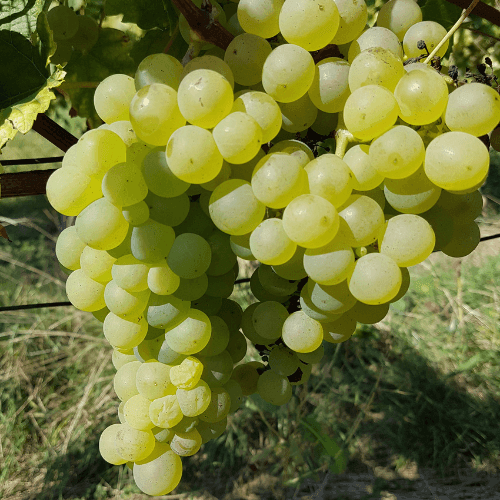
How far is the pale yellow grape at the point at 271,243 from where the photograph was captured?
473mm

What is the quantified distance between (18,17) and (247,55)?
0.39 m

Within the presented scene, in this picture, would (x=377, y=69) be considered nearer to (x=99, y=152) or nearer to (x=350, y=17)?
(x=350, y=17)

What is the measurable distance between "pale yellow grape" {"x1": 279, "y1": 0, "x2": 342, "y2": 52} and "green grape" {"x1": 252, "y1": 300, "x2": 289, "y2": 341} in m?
0.34

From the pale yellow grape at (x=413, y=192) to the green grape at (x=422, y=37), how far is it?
0.17 m

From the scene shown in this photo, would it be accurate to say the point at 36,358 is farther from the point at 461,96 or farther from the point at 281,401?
the point at 461,96

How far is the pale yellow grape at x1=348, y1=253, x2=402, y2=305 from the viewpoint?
453 mm

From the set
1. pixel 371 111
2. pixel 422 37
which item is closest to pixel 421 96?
pixel 371 111

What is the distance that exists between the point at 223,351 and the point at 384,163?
14.1 inches

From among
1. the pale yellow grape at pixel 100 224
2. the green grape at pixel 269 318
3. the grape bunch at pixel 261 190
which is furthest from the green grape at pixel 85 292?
the green grape at pixel 269 318

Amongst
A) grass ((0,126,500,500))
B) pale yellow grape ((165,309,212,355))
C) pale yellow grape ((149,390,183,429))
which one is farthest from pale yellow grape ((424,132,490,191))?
grass ((0,126,500,500))

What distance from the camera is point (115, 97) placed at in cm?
55

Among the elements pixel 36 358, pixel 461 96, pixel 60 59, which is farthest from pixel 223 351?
pixel 36 358

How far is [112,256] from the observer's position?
1.83ft

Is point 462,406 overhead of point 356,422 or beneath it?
overhead
